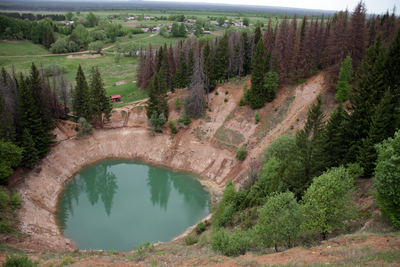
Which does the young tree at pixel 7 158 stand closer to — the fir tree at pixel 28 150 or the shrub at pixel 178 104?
Answer: the fir tree at pixel 28 150

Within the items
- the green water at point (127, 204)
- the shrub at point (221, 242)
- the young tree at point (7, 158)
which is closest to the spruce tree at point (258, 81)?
the green water at point (127, 204)

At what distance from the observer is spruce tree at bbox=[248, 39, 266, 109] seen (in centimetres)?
5306

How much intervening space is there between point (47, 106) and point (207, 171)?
1285 inches

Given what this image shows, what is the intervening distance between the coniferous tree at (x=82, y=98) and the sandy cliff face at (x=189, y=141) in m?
3.88

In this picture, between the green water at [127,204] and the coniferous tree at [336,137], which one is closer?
the coniferous tree at [336,137]

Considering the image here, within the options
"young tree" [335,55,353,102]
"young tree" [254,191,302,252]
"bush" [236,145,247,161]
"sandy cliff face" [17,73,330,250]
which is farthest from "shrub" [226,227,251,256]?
"young tree" [335,55,353,102]

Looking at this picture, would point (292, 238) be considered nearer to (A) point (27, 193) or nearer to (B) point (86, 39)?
(A) point (27, 193)

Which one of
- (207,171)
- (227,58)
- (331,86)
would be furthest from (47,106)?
(331,86)

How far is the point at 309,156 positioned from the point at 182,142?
30.3 meters

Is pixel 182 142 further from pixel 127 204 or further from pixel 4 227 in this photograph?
pixel 4 227

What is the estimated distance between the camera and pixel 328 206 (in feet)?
70.0

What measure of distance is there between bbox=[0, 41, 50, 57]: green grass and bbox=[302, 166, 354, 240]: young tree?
119006 mm

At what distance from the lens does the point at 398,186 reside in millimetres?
19312

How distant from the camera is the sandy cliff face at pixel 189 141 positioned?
46.5 metres
